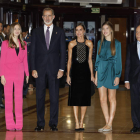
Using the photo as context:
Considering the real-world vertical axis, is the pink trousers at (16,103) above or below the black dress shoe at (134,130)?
above

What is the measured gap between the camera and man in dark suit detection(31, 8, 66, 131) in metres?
5.02

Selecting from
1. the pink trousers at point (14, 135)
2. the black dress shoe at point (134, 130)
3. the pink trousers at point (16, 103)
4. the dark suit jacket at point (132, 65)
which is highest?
the dark suit jacket at point (132, 65)

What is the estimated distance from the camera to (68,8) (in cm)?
1210

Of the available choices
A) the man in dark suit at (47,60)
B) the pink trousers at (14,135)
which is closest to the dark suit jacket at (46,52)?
the man in dark suit at (47,60)

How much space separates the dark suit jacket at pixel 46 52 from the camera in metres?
5.02

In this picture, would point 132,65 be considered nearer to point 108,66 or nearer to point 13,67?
point 108,66

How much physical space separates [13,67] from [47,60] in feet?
1.60

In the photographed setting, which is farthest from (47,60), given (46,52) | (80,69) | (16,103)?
(16,103)

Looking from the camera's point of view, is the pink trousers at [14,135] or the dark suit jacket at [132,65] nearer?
the pink trousers at [14,135]

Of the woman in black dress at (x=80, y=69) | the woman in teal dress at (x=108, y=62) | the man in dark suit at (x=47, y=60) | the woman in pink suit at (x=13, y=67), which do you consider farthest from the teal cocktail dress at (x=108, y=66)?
the woman in pink suit at (x=13, y=67)

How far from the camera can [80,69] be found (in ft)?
16.6

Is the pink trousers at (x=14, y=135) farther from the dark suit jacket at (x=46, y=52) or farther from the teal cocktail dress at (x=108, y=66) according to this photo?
the teal cocktail dress at (x=108, y=66)

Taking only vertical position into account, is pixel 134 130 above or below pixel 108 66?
below

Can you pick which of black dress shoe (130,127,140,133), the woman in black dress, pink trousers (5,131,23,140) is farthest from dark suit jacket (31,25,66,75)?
black dress shoe (130,127,140,133)
